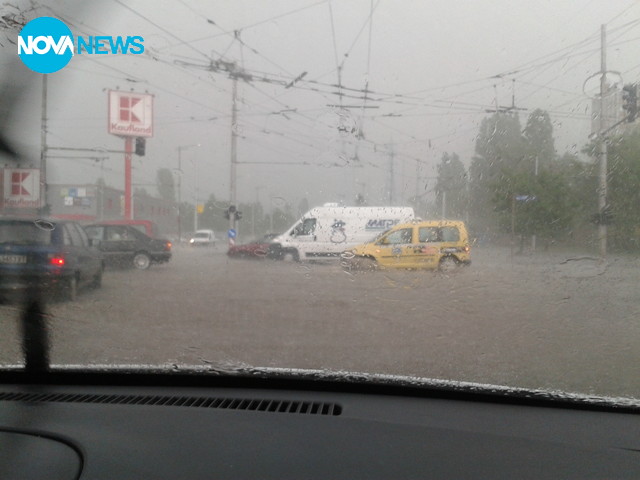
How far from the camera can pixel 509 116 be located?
6727 millimetres

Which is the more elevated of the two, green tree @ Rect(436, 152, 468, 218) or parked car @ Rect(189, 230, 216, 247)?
green tree @ Rect(436, 152, 468, 218)

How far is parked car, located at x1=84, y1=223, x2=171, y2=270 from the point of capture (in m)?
7.08

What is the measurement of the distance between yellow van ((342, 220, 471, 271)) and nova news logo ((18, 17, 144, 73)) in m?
3.94

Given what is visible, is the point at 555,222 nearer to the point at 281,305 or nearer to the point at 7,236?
the point at 281,305

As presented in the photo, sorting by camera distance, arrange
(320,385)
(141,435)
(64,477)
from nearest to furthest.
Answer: (64,477) → (141,435) → (320,385)

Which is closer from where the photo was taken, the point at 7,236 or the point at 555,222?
the point at 7,236

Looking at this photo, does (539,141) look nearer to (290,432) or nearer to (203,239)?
(203,239)

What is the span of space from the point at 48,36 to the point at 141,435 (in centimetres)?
396

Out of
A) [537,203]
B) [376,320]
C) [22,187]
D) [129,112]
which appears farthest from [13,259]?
[537,203]

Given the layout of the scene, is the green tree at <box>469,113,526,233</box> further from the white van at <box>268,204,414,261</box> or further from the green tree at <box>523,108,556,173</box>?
the white van at <box>268,204,414,261</box>

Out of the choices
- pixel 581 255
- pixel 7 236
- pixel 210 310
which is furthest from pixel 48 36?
pixel 581 255

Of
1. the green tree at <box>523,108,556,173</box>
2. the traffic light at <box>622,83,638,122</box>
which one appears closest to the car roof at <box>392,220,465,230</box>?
the green tree at <box>523,108,556,173</box>

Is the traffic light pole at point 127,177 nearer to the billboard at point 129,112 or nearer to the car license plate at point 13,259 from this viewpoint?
the billboard at point 129,112

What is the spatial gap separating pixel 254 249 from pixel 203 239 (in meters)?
0.72
